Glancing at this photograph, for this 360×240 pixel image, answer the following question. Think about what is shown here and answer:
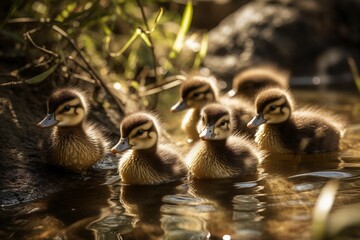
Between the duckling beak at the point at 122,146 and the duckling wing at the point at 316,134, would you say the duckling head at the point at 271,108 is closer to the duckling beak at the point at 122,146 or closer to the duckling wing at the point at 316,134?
the duckling wing at the point at 316,134

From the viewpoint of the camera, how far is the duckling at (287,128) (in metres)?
4.94

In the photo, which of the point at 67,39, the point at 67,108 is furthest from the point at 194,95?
the point at 67,108

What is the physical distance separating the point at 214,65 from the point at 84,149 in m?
5.24

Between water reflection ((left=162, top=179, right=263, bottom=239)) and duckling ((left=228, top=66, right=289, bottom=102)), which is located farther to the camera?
duckling ((left=228, top=66, right=289, bottom=102))

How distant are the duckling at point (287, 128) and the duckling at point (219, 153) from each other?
1.29 feet

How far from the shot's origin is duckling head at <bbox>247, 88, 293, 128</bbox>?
16.1ft

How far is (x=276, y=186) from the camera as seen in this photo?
410 centimetres

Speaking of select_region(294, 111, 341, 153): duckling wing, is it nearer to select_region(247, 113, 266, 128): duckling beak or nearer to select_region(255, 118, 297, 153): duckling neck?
select_region(255, 118, 297, 153): duckling neck

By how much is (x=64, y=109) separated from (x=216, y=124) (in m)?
0.96

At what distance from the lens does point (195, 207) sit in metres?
3.75

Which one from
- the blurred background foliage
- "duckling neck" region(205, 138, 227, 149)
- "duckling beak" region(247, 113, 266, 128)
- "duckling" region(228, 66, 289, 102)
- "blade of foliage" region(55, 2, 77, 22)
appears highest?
"blade of foliage" region(55, 2, 77, 22)

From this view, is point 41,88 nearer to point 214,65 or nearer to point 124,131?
point 124,131

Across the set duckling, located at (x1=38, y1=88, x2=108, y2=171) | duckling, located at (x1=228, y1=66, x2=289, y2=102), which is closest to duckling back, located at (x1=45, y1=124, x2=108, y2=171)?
duckling, located at (x1=38, y1=88, x2=108, y2=171)

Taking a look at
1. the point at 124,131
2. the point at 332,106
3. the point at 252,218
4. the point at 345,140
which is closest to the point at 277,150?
the point at 345,140
